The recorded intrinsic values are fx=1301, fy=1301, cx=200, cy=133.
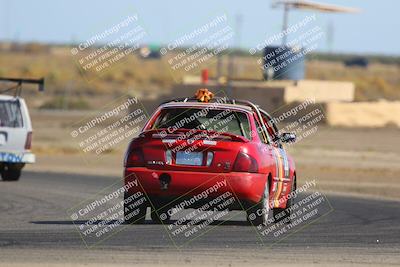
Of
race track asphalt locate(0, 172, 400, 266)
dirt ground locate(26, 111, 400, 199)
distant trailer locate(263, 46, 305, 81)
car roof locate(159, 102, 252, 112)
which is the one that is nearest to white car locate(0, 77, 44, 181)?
race track asphalt locate(0, 172, 400, 266)

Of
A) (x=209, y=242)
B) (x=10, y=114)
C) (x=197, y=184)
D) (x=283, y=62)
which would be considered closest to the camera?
(x=209, y=242)

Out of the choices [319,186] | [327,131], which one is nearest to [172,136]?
[319,186]

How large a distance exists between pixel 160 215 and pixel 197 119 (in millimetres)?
1426

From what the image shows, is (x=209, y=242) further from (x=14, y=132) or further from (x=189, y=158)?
(x=14, y=132)

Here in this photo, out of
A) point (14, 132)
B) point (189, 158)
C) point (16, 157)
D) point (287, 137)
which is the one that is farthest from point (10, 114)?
point (189, 158)

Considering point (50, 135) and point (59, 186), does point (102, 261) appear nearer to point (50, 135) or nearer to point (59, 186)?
point (59, 186)

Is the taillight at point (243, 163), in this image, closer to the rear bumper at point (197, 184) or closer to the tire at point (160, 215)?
Result: the rear bumper at point (197, 184)


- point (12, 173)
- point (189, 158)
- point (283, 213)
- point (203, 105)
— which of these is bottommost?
point (12, 173)

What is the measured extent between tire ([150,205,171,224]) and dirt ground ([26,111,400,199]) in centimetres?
819

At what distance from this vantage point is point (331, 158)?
118ft

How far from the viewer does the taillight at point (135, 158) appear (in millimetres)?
15344

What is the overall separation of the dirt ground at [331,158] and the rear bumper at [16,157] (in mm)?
5229

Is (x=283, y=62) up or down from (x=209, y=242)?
down

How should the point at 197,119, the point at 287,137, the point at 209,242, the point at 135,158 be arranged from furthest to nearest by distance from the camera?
the point at 287,137 → the point at 197,119 → the point at 135,158 → the point at 209,242
